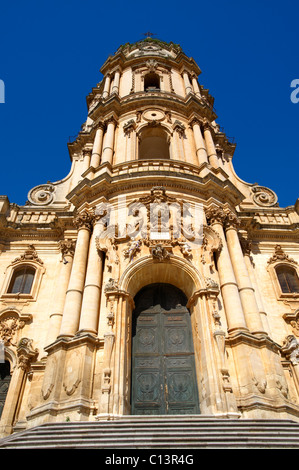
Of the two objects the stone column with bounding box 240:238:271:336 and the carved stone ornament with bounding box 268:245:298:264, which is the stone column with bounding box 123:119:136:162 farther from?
the carved stone ornament with bounding box 268:245:298:264

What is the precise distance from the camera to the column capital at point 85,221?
575 inches

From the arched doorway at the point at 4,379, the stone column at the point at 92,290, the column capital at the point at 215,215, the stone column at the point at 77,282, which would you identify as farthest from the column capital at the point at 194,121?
the arched doorway at the point at 4,379

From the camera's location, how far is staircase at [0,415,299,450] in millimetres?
7035

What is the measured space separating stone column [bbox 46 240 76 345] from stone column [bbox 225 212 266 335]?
7.19m

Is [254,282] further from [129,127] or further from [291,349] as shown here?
[129,127]

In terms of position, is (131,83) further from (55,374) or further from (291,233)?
(55,374)

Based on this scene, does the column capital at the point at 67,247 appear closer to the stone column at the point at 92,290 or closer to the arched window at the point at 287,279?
the stone column at the point at 92,290

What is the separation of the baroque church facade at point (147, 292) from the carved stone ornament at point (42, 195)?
0.08 meters

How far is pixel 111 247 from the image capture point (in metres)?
13.3

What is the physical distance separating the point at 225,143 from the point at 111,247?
539 inches

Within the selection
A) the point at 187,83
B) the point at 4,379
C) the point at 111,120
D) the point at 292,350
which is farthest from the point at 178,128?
the point at 4,379

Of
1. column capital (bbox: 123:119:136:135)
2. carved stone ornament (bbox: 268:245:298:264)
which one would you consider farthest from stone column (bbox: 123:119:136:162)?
carved stone ornament (bbox: 268:245:298:264)

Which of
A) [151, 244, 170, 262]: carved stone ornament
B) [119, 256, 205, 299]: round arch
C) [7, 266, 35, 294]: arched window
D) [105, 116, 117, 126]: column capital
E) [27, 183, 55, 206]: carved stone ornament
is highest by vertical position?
[105, 116, 117, 126]: column capital
